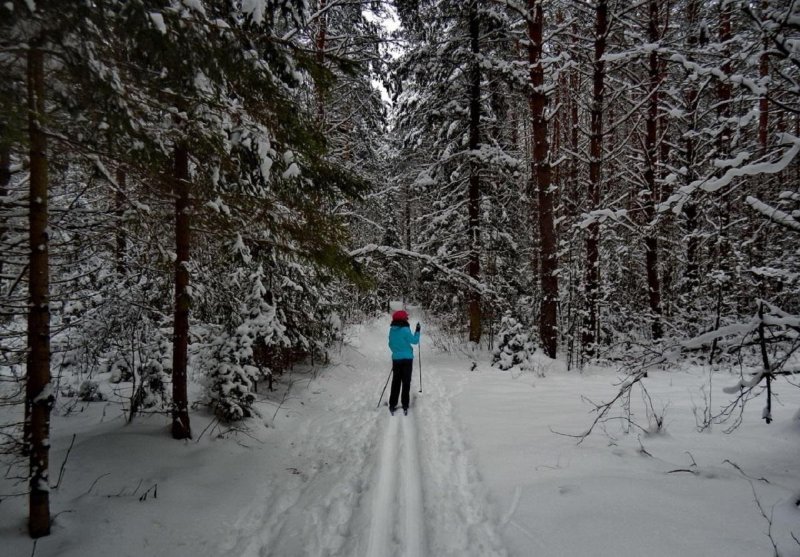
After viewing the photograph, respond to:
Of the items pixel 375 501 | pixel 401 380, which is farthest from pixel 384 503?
pixel 401 380

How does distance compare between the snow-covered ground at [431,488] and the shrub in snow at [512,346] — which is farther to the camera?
the shrub in snow at [512,346]

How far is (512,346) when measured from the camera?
10.6m

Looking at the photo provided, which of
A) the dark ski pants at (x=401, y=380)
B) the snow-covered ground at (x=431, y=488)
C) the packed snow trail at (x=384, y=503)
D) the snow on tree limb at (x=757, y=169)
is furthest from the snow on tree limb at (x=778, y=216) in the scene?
the dark ski pants at (x=401, y=380)

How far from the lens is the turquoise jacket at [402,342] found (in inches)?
309

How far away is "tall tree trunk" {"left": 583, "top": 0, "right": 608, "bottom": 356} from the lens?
9234mm

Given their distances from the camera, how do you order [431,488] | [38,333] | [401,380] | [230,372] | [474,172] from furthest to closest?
1. [474,172]
2. [401,380]
3. [230,372]
4. [431,488]
5. [38,333]

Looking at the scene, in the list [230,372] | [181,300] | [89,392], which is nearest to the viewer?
[181,300]

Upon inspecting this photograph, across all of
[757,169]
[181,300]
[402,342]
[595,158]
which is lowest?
[402,342]

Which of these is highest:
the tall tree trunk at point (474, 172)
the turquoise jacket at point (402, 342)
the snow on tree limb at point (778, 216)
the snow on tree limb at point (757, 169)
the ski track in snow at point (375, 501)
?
the tall tree trunk at point (474, 172)

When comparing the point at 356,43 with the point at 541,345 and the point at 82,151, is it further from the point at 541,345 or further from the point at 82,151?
the point at 541,345

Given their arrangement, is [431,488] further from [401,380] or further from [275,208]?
[275,208]

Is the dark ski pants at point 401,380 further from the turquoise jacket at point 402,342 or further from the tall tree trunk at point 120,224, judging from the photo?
the tall tree trunk at point 120,224

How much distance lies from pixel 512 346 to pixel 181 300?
27.1ft

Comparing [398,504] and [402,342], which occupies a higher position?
[402,342]
